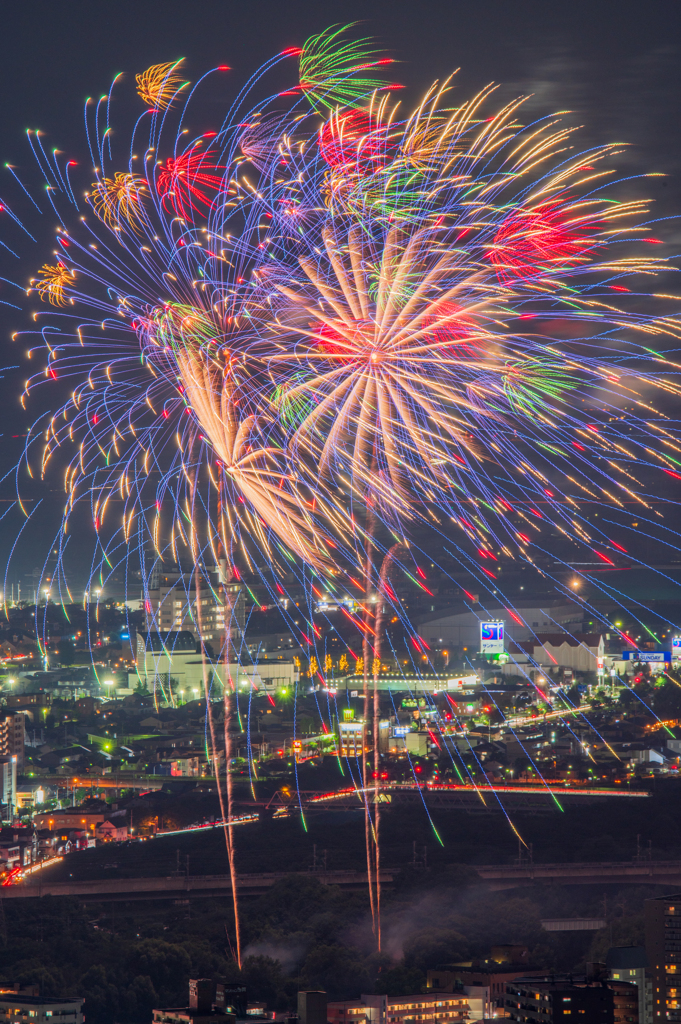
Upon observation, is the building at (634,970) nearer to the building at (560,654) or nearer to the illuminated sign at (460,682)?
the illuminated sign at (460,682)

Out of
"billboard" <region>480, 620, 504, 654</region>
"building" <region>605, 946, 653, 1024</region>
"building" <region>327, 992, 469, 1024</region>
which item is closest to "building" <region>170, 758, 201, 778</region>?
"billboard" <region>480, 620, 504, 654</region>

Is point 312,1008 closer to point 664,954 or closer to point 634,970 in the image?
point 634,970

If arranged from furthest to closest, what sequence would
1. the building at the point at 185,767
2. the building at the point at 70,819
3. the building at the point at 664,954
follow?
1. the building at the point at 185,767
2. the building at the point at 70,819
3. the building at the point at 664,954

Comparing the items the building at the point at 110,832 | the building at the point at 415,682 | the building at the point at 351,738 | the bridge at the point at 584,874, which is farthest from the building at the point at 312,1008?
the building at the point at 415,682

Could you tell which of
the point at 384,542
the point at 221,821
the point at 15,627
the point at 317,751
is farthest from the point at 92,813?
the point at 384,542

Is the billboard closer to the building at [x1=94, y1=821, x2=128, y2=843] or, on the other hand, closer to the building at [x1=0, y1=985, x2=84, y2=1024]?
the building at [x1=94, y1=821, x2=128, y2=843]

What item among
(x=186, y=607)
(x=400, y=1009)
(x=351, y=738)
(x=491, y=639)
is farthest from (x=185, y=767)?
(x=186, y=607)
